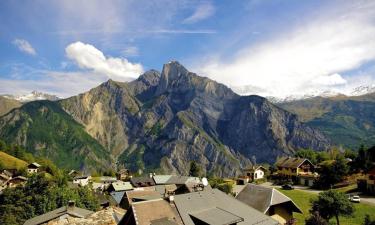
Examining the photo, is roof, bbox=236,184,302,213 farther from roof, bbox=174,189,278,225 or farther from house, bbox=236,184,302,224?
roof, bbox=174,189,278,225

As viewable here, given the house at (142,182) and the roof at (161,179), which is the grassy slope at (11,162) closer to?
the house at (142,182)

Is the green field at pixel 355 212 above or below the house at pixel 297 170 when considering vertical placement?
below

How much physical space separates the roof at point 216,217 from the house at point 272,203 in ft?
30.6

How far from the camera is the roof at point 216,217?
30.9 metres

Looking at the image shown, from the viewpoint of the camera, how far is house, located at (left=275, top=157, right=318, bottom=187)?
106 meters

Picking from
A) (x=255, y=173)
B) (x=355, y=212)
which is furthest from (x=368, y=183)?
(x=255, y=173)

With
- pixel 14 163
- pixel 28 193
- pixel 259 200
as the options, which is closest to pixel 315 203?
pixel 259 200

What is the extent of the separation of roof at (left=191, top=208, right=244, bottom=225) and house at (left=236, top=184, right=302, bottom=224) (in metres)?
9.33

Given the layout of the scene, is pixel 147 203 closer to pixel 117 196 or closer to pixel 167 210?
pixel 167 210

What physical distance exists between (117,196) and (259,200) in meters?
77.7

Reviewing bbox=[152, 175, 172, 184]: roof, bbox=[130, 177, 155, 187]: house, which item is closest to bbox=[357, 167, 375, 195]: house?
bbox=[152, 175, 172, 184]: roof

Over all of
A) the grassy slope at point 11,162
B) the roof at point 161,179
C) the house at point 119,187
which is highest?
the grassy slope at point 11,162

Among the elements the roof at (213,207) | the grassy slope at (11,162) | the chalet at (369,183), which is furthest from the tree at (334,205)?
the grassy slope at (11,162)

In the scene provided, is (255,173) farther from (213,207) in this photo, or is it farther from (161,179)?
(213,207)
